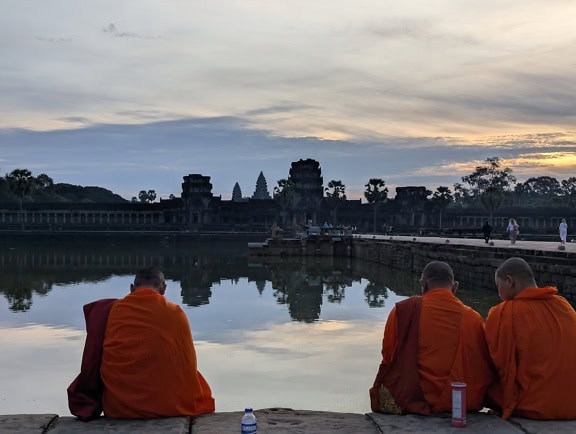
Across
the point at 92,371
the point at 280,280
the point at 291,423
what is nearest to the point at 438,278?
the point at 291,423

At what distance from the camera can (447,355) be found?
Answer: 16.5 feet

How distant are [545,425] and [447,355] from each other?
2.61ft

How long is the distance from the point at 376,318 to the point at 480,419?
36.0 feet

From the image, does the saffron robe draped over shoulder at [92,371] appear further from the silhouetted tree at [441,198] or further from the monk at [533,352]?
the silhouetted tree at [441,198]

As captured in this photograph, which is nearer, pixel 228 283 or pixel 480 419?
pixel 480 419

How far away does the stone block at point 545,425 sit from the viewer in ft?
14.9

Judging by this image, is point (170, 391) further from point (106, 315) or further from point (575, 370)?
point (575, 370)

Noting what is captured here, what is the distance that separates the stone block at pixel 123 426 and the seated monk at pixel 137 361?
81 millimetres

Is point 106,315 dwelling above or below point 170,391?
above

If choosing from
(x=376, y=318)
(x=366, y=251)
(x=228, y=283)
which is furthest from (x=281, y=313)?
(x=366, y=251)

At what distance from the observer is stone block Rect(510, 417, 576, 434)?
14.9 ft

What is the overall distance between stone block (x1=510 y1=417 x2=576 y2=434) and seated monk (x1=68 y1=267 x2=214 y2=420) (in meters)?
2.35

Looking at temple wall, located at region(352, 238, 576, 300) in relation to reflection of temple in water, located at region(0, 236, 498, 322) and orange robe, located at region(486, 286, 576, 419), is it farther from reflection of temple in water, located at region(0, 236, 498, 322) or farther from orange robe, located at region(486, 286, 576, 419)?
orange robe, located at region(486, 286, 576, 419)

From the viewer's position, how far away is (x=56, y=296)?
822 inches
